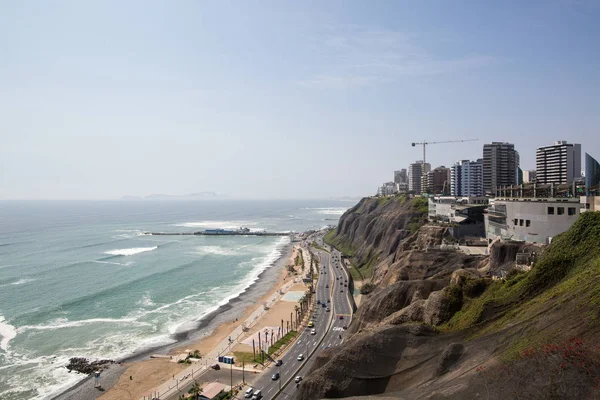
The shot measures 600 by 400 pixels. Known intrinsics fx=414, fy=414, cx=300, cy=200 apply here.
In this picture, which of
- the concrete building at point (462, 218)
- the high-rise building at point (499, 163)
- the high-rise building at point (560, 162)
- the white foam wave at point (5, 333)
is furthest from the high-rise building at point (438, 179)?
the white foam wave at point (5, 333)

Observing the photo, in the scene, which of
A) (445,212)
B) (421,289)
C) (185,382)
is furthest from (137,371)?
(445,212)

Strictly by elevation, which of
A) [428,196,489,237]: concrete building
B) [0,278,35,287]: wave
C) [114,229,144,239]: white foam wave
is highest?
[428,196,489,237]: concrete building

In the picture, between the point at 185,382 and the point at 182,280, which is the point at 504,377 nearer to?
the point at 185,382

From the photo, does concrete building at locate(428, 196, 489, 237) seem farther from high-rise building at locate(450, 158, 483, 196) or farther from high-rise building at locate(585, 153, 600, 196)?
high-rise building at locate(450, 158, 483, 196)

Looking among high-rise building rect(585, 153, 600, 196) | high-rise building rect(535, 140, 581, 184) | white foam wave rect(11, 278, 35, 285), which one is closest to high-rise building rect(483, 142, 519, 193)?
high-rise building rect(535, 140, 581, 184)

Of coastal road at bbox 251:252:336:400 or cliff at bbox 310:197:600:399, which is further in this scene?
coastal road at bbox 251:252:336:400

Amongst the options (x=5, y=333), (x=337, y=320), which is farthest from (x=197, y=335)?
(x=5, y=333)

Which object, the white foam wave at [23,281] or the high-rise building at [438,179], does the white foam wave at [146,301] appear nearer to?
the white foam wave at [23,281]

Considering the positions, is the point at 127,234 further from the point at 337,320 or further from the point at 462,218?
the point at 462,218
